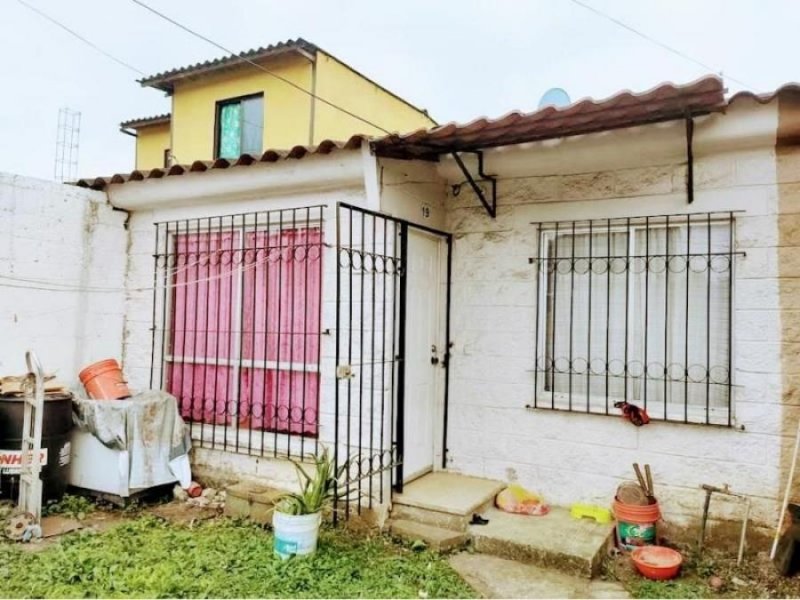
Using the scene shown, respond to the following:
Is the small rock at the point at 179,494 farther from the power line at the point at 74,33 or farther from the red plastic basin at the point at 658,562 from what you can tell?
the power line at the point at 74,33

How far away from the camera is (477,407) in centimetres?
524

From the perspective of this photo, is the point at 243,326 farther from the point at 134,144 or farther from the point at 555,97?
the point at 134,144

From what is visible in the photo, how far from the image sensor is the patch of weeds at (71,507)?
16.1 feet

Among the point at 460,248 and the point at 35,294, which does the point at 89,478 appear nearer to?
the point at 35,294

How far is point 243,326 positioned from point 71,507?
2218mm

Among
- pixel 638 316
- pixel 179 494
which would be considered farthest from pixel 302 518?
pixel 638 316

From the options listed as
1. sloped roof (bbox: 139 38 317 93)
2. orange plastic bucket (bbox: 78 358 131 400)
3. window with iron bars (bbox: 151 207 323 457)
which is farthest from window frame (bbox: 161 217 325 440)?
sloped roof (bbox: 139 38 317 93)

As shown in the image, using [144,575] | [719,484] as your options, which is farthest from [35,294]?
[719,484]

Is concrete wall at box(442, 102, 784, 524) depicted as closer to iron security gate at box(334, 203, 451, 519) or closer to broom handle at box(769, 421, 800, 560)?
broom handle at box(769, 421, 800, 560)

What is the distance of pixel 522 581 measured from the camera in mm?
3822

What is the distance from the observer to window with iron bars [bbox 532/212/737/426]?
174 inches

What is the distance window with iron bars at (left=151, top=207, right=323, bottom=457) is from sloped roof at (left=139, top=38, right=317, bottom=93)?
24.4 ft

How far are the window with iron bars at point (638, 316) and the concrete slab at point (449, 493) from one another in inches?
35.1

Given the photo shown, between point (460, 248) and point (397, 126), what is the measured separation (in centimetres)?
1044
